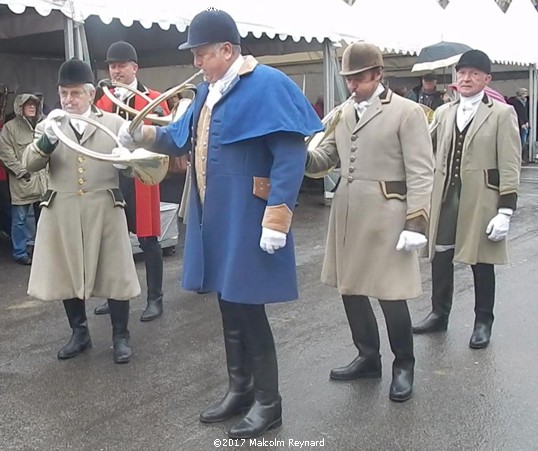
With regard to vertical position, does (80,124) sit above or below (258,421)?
above

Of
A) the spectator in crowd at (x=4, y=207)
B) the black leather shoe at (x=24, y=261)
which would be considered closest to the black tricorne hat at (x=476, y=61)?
the black leather shoe at (x=24, y=261)

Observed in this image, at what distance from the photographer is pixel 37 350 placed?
452cm

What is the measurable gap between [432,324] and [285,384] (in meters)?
1.34

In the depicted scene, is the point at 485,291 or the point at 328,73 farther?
the point at 328,73

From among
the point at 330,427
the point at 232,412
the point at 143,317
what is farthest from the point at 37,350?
the point at 330,427

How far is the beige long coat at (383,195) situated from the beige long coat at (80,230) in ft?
4.66

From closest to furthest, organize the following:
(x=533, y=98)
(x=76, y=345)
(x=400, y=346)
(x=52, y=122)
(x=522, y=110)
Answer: (x=400, y=346) → (x=52, y=122) → (x=76, y=345) → (x=522, y=110) → (x=533, y=98)

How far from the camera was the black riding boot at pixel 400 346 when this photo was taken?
11.6 ft

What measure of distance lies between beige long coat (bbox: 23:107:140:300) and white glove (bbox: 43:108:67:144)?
0.19 m

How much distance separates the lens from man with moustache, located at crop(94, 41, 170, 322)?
4832 mm

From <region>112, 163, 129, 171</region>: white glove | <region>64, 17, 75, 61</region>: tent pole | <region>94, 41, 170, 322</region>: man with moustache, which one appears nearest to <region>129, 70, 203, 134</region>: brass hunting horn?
<region>112, 163, 129, 171</region>: white glove

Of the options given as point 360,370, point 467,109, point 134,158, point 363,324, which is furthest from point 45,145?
point 467,109

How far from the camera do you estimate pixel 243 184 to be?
2998 millimetres

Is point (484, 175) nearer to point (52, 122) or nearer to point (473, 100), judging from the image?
point (473, 100)
